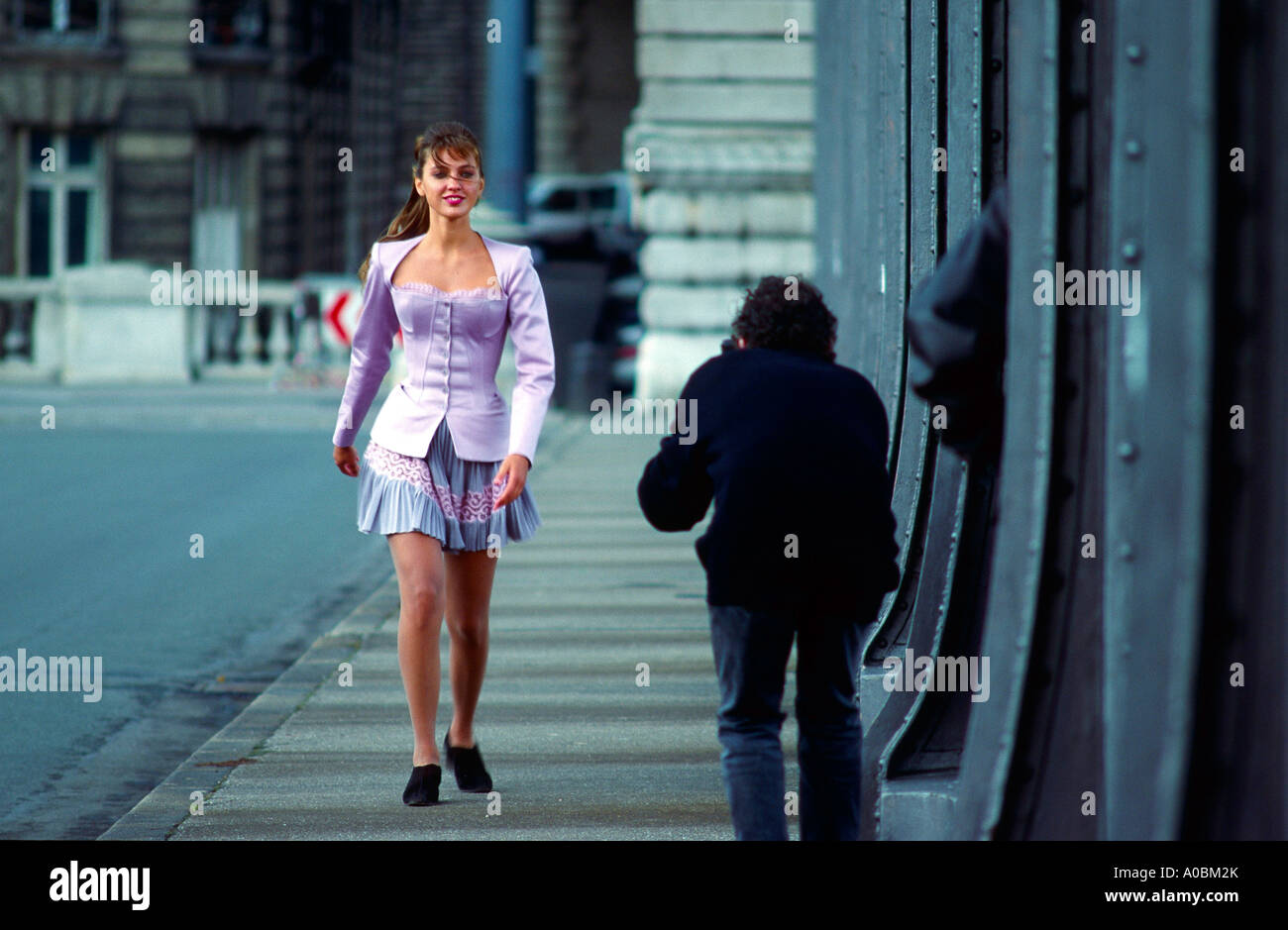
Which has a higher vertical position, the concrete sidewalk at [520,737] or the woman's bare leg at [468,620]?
the woman's bare leg at [468,620]

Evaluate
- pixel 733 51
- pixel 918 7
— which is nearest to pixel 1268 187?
pixel 918 7

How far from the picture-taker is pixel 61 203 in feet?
103

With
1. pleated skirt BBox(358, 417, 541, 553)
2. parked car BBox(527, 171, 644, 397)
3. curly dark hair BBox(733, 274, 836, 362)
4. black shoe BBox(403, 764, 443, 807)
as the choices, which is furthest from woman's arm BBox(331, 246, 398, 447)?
parked car BBox(527, 171, 644, 397)

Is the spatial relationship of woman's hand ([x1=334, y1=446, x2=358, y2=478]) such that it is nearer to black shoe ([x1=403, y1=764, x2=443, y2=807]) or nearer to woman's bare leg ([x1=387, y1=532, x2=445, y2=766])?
woman's bare leg ([x1=387, y1=532, x2=445, y2=766])

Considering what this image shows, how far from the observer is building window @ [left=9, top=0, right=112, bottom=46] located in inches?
1236

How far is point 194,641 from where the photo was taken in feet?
29.6

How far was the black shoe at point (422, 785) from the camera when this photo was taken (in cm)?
566

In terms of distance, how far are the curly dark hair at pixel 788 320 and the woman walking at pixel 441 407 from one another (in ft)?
3.64

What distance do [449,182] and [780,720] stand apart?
6.12ft

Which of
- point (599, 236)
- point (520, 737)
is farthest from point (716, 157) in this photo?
point (520, 737)

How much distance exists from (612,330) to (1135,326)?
19.3m

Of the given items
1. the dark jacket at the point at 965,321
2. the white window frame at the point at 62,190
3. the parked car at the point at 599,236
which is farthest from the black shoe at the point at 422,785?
the white window frame at the point at 62,190

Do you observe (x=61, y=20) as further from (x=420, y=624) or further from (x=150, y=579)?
(x=420, y=624)

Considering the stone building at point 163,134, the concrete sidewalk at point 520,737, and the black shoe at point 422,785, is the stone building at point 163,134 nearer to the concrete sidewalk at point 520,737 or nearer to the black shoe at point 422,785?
the concrete sidewalk at point 520,737
